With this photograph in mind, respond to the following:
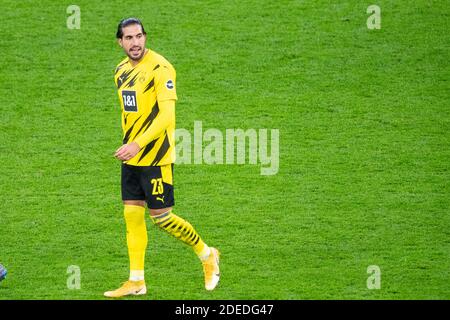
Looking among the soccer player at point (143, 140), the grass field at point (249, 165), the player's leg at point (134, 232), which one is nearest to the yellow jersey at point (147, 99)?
the soccer player at point (143, 140)

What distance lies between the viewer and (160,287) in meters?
8.47

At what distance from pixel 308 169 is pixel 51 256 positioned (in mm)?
3218

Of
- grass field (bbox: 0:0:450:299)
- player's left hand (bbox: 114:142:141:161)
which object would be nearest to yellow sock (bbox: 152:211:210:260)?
grass field (bbox: 0:0:450:299)

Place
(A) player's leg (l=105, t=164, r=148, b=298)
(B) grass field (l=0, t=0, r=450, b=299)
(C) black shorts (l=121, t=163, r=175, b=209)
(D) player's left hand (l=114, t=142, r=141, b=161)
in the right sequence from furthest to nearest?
(B) grass field (l=0, t=0, r=450, b=299) < (A) player's leg (l=105, t=164, r=148, b=298) < (C) black shorts (l=121, t=163, r=175, b=209) < (D) player's left hand (l=114, t=142, r=141, b=161)

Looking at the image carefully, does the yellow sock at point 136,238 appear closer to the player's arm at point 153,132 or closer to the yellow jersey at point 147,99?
the yellow jersey at point 147,99

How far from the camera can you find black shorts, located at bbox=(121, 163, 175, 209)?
26.6 ft

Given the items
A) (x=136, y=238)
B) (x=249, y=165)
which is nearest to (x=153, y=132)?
(x=136, y=238)

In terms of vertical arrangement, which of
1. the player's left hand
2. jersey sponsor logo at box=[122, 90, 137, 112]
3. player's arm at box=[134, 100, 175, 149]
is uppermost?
jersey sponsor logo at box=[122, 90, 137, 112]

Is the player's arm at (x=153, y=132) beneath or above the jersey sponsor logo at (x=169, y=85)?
beneath

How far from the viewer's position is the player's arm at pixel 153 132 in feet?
25.5

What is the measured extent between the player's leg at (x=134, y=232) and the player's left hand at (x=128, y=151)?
1.47 feet

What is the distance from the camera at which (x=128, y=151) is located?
25.5 feet

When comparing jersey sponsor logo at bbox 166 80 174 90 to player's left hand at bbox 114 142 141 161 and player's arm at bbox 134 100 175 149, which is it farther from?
player's left hand at bbox 114 142 141 161

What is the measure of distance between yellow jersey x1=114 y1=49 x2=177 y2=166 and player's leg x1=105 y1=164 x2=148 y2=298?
0.65 feet
